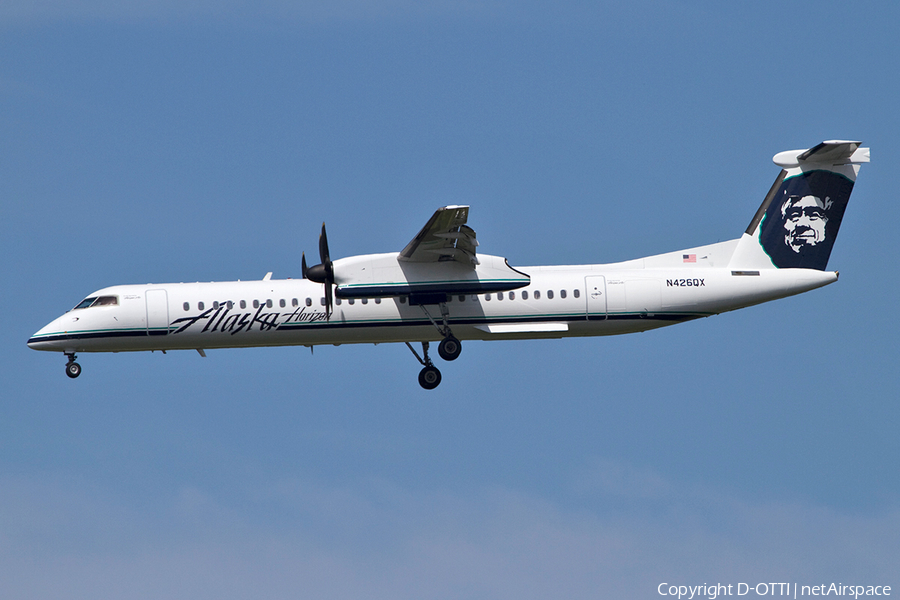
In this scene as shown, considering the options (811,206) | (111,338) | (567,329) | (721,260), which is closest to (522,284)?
(567,329)

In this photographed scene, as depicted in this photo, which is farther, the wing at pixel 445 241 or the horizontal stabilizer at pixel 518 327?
the horizontal stabilizer at pixel 518 327

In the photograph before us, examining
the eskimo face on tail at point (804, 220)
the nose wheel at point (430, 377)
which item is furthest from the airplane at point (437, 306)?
the nose wheel at point (430, 377)

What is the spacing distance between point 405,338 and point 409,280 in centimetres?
198

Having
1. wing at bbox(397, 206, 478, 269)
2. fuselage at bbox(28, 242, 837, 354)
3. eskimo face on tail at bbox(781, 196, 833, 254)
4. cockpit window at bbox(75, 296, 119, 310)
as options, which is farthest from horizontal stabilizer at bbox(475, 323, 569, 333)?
cockpit window at bbox(75, 296, 119, 310)

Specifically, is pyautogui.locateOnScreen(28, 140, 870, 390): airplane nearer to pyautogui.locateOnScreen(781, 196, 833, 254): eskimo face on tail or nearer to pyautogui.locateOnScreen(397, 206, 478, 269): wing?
pyautogui.locateOnScreen(397, 206, 478, 269): wing

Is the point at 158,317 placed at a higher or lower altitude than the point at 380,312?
higher

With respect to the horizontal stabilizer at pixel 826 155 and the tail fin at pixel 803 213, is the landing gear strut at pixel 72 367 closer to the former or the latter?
the tail fin at pixel 803 213

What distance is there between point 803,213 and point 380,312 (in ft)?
40.3

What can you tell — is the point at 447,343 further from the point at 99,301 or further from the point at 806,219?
the point at 806,219

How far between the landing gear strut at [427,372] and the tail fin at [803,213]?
8.79 m

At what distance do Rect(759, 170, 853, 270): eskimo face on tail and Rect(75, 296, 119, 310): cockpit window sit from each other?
17.9 meters

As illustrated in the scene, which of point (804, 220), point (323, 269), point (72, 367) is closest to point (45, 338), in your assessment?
point (72, 367)

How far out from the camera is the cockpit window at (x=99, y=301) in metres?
27.5

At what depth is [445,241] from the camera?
25703mm
